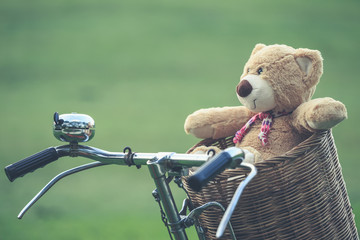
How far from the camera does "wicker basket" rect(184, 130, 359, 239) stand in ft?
3.81

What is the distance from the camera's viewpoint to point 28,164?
108 cm

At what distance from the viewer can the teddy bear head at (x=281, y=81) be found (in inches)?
56.9

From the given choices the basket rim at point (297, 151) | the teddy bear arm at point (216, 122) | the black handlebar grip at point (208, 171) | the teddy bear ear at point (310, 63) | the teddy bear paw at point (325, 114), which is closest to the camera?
the black handlebar grip at point (208, 171)

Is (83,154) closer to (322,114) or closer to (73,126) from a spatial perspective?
(73,126)

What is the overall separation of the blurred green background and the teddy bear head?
131 centimetres

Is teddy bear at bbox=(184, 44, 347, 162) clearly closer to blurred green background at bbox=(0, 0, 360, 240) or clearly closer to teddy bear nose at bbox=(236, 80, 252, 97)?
teddy bear nose at bbox=(236, 80, 252, 97)

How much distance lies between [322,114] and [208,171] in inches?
21.2

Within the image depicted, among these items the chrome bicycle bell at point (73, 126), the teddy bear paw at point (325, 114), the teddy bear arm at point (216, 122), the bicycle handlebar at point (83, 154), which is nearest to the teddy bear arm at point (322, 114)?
the teddy bear paw at point (325, 114)

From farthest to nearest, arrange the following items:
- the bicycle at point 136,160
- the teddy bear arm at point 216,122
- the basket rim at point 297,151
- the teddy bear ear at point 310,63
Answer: the teddy bear arm at point 216,122 < the teddy bear ear at point 310,63 < the basket rim at point 297,151 < the bicycle at point 136,160

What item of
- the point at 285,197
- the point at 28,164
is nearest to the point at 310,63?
the point at 285,197

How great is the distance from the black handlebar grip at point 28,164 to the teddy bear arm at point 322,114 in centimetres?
65

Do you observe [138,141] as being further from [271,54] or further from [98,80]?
[271,54]

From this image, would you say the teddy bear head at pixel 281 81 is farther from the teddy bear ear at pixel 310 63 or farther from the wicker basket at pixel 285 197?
the wicker basket at pixel 285 197

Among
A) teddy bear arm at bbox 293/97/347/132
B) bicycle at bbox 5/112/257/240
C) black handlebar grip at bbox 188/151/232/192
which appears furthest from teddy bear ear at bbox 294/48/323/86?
black handlebar grip at bbox 188/151/232/192
